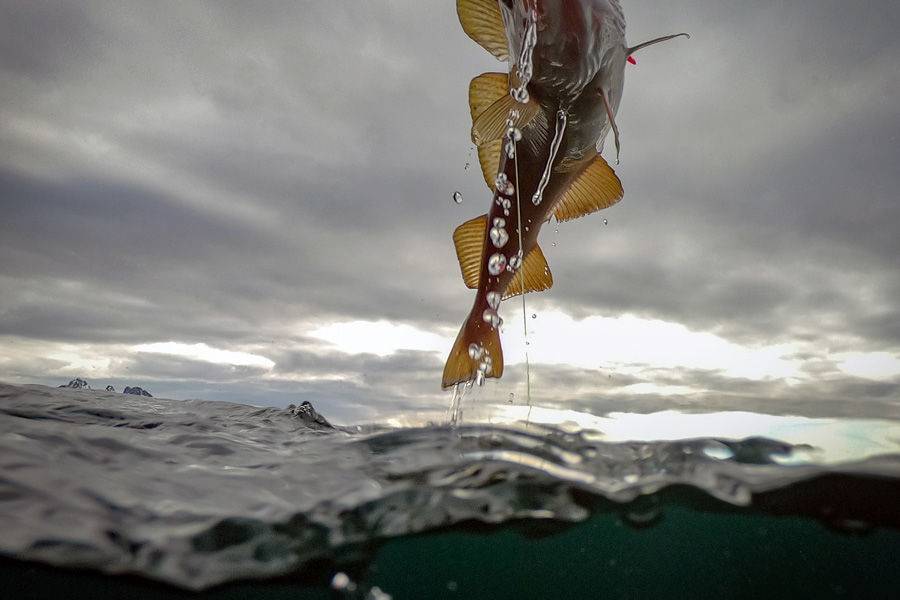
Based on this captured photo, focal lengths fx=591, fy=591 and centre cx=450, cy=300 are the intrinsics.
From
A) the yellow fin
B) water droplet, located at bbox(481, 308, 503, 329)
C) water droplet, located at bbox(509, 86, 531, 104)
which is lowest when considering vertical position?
water droplet, located at bbox(481, 308, 503, 329)

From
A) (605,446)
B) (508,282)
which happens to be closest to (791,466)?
(605,446)

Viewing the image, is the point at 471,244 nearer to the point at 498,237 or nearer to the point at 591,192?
the point at 498,237

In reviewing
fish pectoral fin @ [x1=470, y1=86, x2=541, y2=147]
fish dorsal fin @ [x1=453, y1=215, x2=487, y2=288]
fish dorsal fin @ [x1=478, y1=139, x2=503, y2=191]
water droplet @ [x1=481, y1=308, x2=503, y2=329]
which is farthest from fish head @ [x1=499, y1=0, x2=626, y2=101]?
water droplet @ [x1=481, y1=308, x2=503, y2=329]

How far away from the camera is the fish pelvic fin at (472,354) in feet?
19.7

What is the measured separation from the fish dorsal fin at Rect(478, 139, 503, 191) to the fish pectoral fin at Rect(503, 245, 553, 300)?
844 millimetres

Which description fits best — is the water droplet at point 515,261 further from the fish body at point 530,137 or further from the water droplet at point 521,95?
the water droplet at point 521,95

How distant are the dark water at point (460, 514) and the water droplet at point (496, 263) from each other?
1944 mm

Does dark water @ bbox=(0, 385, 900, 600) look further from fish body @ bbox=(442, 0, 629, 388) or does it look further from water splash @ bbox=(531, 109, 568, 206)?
water splash @ bbox=(531, 109, 568, 206)

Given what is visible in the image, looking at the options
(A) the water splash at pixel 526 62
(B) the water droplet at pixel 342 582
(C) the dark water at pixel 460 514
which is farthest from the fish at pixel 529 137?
(B) the water droplet at pixel 342 582

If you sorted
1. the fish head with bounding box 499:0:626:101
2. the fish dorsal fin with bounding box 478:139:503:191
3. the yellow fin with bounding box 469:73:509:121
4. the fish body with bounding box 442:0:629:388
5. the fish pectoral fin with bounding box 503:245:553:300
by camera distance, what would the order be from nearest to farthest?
the fish head with bounding box 499:0:626:101, the fish body with bounding box 442:0:629:388, the yellow fin with bounding box 469:73:509:121, the fish dorsal fin with bounding box 478:139:503:191, the fish pectoral fin with bounding box 503:245:553:300

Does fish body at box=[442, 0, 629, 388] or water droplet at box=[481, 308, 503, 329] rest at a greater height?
fish body at box=[442, 0, 629, 388]

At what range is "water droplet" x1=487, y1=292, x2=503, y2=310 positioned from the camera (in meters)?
6.21

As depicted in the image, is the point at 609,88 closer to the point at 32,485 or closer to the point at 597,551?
the point at 597,551

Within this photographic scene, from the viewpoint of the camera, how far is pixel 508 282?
6.29 meters
